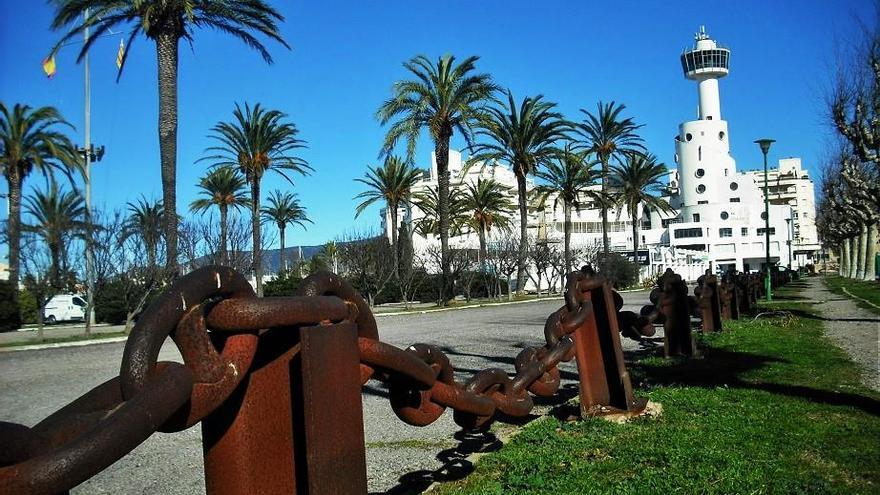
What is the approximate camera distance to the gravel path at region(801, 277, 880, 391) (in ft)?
27.2

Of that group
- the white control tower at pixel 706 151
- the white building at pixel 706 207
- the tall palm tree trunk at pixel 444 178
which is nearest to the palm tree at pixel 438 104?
the tall palm tree trunk at pixel 444 178

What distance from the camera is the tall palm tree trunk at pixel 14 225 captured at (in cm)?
3128

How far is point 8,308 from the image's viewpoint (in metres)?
35.2

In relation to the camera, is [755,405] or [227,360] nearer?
[227,360]

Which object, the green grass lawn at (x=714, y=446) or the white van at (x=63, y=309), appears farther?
the white van at (x=63, y=309)

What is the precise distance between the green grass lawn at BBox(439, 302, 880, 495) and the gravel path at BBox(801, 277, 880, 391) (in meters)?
1.11

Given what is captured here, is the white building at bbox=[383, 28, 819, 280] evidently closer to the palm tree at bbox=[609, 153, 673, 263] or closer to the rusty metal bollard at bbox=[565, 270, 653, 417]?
the palm tree at bbox=[609, 153, 673, 263]

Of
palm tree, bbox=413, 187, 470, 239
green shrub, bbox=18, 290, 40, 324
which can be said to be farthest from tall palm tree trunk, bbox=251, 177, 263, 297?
palm tree, bbox=413, 187, 470, 239

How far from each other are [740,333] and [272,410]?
1180 centimetres

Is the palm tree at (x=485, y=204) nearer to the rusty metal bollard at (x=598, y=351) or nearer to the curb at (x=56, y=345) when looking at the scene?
the curb at (x=56, y=345)

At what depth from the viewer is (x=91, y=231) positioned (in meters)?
30.0

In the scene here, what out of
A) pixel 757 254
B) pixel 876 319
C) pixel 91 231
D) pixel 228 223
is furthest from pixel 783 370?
pixel 757 254

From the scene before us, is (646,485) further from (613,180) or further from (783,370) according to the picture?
(613,180)

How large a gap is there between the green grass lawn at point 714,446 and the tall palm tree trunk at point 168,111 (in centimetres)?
1989
